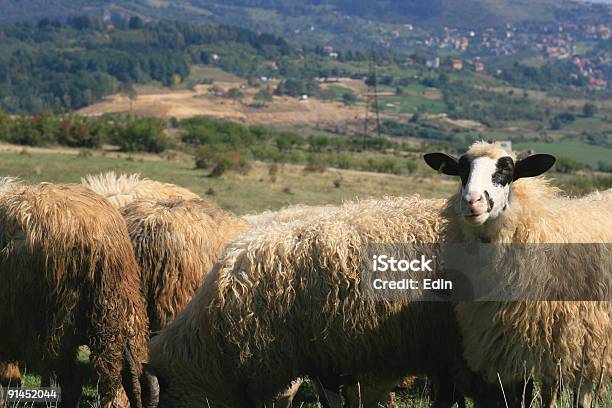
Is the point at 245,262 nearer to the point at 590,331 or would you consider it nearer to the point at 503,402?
the point at 503,402

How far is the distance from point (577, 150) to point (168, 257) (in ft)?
388

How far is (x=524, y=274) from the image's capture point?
6426 millimetres

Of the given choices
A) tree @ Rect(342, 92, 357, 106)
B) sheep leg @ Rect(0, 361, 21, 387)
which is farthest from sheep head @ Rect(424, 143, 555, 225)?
tree @ Rect(342, 92, 357, 106)

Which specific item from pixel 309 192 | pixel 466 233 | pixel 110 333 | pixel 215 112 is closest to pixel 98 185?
pixel 110 333

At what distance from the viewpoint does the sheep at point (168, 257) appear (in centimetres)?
895

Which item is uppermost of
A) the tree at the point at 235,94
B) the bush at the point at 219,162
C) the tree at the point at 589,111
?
the bush at the point at 219,162

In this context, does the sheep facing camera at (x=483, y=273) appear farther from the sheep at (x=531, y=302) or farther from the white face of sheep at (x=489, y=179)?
the white face of sheep at (x=489, y=179)

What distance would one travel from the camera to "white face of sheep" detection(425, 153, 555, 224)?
6.11m

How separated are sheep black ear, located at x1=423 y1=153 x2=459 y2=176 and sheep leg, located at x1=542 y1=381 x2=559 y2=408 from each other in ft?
6.58

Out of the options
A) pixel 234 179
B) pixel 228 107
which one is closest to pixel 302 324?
pixel 234 179

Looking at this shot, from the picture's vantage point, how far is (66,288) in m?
7.69

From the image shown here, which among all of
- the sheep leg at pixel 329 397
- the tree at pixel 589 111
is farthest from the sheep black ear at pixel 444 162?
the tree at pixel 589 111

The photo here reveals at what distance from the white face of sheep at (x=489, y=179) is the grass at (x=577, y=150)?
3804 inches

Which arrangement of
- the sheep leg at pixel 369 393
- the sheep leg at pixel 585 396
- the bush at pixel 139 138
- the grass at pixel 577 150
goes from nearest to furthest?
the sheep leg at pixel 585 396
the sheep leg at pixel 369 393
the bush at pixel 139 138
the grass at pixel 577 150
